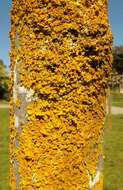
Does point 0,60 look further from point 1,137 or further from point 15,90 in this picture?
point 15,90

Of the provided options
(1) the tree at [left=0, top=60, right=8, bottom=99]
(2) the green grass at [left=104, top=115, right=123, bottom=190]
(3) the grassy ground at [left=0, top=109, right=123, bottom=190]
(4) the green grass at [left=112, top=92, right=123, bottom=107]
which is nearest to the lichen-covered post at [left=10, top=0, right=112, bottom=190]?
(3) the grassy ground at [left=0, top=109, right=123, bottom=190]

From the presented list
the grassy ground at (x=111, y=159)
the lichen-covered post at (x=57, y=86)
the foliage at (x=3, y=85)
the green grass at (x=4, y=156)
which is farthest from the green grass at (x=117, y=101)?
the lichen-covered post at (x=57, y=86)

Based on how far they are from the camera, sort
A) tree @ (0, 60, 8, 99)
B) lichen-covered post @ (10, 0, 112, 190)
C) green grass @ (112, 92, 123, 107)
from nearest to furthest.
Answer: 1. lichen-covered post @ (10, 0, 112, 190)
2. tree @ (0, 60, 8, 99)
3. green grass @ (112, 92, 123, 107)

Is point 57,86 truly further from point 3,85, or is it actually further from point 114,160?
point 3,85

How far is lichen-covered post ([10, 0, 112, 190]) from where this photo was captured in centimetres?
466

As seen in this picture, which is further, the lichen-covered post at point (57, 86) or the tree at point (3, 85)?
the tree at point (3, 85)

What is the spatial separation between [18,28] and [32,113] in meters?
0.84

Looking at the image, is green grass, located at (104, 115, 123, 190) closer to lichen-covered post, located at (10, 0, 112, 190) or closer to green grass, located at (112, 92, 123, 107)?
lichen-covered post, located at (10, 0, 112, 190)

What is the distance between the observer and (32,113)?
474 centimetres

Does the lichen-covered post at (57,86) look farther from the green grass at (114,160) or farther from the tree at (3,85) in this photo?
the tree at (3,85)

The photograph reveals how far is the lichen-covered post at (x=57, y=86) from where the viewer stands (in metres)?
4.66

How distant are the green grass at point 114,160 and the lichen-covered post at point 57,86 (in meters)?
10.2

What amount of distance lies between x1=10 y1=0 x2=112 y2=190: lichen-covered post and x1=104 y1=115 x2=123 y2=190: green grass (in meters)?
10.2

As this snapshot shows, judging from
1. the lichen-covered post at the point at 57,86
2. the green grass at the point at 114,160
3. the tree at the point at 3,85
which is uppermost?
the lichen-covered post at the point at 57,86
